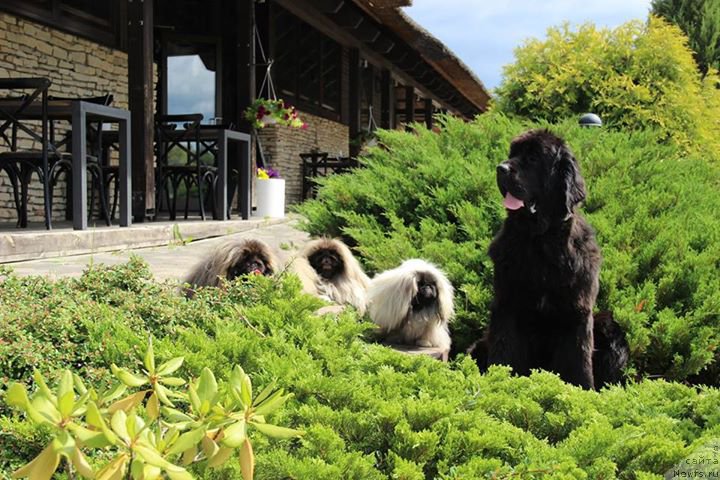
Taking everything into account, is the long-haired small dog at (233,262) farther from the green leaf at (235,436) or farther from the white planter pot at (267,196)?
the white planter pot at (267,196)

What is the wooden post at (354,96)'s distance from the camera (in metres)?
16.8

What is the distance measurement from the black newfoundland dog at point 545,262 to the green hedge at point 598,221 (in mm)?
799

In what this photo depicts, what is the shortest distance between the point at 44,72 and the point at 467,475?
9.54 metres

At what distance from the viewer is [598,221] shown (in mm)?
4887

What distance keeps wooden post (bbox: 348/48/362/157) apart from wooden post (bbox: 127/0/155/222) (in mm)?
8914

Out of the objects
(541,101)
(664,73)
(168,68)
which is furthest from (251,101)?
(664,73)

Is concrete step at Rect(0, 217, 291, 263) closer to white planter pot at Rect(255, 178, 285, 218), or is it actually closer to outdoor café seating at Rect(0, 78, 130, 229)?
outdoor café seating at Rect(0, 78, 130, 229)

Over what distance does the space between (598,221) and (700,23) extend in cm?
2124

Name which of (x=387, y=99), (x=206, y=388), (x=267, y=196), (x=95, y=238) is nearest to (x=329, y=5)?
(x=267, y=196)

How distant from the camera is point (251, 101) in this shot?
448 inches

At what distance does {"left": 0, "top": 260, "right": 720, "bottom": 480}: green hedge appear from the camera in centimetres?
178

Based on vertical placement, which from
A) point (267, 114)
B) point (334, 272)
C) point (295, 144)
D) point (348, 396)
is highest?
point (267, 114)

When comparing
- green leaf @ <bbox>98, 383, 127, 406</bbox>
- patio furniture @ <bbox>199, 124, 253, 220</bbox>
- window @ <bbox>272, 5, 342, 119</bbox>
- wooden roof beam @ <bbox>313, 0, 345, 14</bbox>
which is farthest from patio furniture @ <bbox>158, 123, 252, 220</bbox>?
Answer: green leaf @ <bbox>98, 383, 127, 406</bbox>

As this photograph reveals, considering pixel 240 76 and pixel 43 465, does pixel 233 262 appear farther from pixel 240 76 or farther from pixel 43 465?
pixel 240 76
